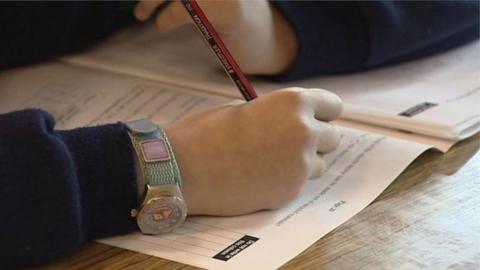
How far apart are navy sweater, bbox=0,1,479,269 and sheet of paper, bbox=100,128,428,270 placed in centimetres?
5

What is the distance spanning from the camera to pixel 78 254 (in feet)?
2.15

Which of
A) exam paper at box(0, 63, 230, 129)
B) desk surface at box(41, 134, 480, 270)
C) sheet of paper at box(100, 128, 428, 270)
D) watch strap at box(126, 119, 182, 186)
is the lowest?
desk surface at box(41, 134, 480, 270)

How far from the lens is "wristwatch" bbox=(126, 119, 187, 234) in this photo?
654 mm

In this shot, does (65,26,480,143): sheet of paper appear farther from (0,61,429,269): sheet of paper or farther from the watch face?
the watch face

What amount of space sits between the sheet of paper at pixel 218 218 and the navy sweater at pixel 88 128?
1.3 inches

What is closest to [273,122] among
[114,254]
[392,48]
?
[114,254]

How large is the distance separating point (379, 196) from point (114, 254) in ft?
0.69

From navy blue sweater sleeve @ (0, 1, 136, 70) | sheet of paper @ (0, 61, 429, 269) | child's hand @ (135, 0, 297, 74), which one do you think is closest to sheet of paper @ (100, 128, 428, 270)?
sheet of paper @ (0, 61, 429, 269)

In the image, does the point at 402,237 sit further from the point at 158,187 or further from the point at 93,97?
the point at 93,97

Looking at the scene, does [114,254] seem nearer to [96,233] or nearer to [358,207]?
[96,233]

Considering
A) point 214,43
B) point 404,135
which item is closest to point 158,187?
point 214,43

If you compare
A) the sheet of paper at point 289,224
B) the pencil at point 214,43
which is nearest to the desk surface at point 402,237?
the sheet of paper at point 289,224

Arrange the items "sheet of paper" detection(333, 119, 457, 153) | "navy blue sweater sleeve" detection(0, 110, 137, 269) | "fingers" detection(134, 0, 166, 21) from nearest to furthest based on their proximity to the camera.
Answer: "navy blue sweater sleeve" detection(0, 110, 137, 269) → "sheet of paper" detection(333, 119, 457, 153) → "fingers" detection(134, 0, 166, 21)

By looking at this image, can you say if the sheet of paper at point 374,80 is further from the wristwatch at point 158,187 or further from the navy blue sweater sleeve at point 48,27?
the wristwatch at point 158,187
